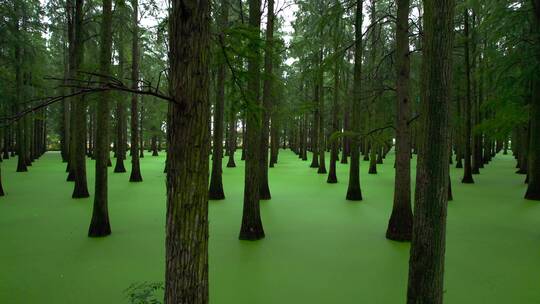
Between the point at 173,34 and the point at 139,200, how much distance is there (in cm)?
942

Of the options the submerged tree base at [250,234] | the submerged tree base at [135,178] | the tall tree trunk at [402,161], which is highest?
the tall tree trunk at [402,161]

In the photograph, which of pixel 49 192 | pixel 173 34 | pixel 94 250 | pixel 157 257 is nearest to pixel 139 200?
pixel 49 192

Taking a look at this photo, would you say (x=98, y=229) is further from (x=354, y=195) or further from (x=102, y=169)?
(x=354, y=195)

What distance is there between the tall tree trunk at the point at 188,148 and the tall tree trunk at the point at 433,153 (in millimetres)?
1933

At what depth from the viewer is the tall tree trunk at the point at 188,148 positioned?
2588 mm

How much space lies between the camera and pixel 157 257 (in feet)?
19.4

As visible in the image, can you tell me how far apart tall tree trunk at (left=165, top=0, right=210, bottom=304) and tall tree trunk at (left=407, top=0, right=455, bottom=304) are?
6.34 feet

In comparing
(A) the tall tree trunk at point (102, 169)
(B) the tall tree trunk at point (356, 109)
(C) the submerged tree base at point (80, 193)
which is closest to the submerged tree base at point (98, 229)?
(A) the tall tree trunk at point (102, 169)

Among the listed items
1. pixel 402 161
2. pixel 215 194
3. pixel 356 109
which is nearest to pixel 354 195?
pixel 356 109

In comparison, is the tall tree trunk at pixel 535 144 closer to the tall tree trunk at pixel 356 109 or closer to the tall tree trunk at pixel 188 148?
the tall tree trunk at pixel 356 109

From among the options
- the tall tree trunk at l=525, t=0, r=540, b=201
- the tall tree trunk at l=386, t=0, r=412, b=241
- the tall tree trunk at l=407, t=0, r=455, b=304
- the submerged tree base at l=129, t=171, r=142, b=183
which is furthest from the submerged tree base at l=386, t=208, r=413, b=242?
the submerged tree base at l=129, t=171, r=142, b=183

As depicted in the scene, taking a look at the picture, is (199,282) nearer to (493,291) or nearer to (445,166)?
(445,166)

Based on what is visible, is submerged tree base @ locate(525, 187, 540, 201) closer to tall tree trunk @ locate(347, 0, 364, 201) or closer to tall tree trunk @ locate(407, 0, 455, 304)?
tall tree trunk @ locate(347, 0, 364, 201)

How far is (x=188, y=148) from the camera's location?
2619 millimetres
